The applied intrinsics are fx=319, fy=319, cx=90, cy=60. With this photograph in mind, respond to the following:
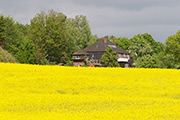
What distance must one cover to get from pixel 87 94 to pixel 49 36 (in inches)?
2918

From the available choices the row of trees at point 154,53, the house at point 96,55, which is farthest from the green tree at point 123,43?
the house at point 96,55

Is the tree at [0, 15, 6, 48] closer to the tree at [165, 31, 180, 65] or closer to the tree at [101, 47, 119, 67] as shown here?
the tree at [101, 47, 119, 67]

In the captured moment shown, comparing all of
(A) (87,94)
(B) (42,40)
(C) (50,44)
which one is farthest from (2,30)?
(A) (87,94)

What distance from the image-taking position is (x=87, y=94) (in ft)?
84.8

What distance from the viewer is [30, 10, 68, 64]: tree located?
97.1 metres

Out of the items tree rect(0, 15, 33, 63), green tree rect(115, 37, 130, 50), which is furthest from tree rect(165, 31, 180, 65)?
tree rect(0, 15, 33, 63)

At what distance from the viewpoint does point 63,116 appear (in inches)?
672

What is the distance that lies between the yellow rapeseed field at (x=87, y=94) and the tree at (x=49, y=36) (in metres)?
59.3

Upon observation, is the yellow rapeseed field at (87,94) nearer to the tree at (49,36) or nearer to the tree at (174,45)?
the tree at (49,36)

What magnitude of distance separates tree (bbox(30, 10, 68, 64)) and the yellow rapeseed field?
59.3m

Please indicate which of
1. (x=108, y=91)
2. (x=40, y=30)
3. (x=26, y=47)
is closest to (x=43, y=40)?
(x=40, y=30)

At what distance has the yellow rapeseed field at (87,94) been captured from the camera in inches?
714

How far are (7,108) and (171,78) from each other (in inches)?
787

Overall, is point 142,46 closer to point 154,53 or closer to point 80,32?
point 154,53
